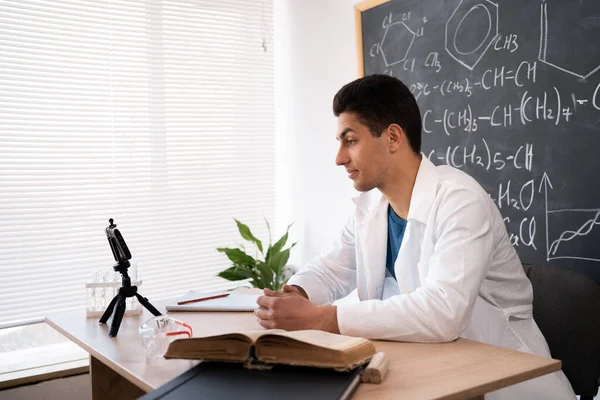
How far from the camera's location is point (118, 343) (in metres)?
1.58

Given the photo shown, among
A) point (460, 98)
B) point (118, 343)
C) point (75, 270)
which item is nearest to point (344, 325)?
point (118, 343)

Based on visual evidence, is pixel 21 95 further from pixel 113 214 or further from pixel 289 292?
pixel 289 292

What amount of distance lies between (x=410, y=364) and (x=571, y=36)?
1.53 metres

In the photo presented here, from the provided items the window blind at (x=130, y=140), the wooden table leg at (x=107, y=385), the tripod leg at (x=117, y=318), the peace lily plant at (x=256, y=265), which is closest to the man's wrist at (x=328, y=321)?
the tripod leg at (x=117, y=318)

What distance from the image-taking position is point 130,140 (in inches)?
139

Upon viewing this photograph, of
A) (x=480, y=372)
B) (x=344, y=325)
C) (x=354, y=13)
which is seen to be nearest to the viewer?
(x=480, y=372)

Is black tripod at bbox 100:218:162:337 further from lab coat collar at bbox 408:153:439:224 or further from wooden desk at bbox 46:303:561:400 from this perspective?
lab coat collar at bbox 408:153:439:224

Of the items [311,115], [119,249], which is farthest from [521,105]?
[119,249]

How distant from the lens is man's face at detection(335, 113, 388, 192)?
6.39 feet

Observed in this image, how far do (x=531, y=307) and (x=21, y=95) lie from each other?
102 inches

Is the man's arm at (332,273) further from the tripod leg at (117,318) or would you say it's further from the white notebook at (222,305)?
the tripod leg at (117,318)

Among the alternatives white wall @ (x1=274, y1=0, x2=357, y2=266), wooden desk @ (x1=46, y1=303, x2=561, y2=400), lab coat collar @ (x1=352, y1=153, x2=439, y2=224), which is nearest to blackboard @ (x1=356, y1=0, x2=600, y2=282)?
white wall @ (x1=274, y1=0, x2=357, y2=266)

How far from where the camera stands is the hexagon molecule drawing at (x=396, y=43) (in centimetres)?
308

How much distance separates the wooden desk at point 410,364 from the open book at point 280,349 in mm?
56
